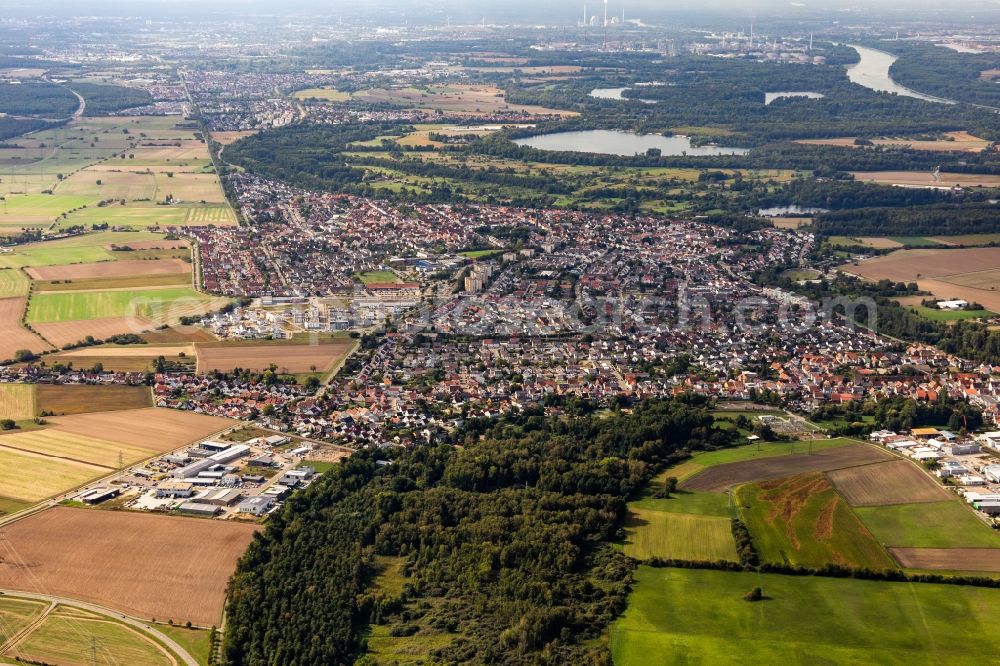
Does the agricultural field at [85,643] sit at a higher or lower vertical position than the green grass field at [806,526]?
lower

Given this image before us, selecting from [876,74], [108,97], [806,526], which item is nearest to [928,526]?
[806,526]

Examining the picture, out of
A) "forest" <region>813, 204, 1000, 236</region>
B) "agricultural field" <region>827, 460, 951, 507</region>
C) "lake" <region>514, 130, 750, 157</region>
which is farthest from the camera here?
"lake" <region>514, 130, 750, 157</region>

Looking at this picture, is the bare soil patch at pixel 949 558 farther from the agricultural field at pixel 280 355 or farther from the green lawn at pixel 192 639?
the agricultural field at pixel 280 355

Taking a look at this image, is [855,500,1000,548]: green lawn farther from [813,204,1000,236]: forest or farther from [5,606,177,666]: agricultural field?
[813,204,1000,236]: forest

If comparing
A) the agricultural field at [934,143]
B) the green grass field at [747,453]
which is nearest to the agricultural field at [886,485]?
the green grass field at [747,453]

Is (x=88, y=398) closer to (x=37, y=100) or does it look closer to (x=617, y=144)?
(x=617, y=144)

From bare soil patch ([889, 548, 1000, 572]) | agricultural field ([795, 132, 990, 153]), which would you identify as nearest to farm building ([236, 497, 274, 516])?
bare soil patch ([889, 548, 1000, 572])
